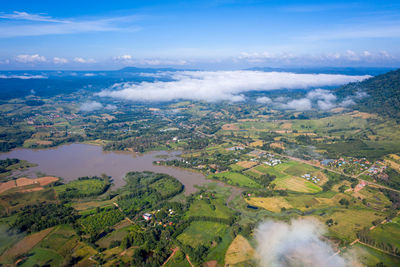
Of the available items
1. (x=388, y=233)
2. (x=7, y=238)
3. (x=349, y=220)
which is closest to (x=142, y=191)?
(x=7, y=238)

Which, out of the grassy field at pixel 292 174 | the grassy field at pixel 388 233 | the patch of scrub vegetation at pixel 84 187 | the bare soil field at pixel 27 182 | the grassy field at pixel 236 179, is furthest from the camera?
the grassy field at pixel 236 179

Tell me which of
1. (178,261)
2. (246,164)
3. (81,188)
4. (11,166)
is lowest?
(11,166)

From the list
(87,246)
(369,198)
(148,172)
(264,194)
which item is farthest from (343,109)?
(87,246)

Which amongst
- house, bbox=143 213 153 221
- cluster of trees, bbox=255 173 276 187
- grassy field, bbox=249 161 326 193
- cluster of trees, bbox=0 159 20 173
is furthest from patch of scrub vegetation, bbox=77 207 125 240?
cluster of trees, bbox=0 159 20 173

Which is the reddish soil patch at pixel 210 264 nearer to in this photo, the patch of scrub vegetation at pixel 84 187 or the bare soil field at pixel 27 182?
the patch of scrub vegetation at pixel 84 187

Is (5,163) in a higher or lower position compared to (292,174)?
lower

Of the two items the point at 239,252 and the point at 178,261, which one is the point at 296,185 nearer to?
the point at 239,252

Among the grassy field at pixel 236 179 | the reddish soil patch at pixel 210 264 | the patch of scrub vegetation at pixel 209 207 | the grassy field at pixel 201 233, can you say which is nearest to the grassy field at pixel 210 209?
Result: the patch of scrub vegetation at pixel 209 207
